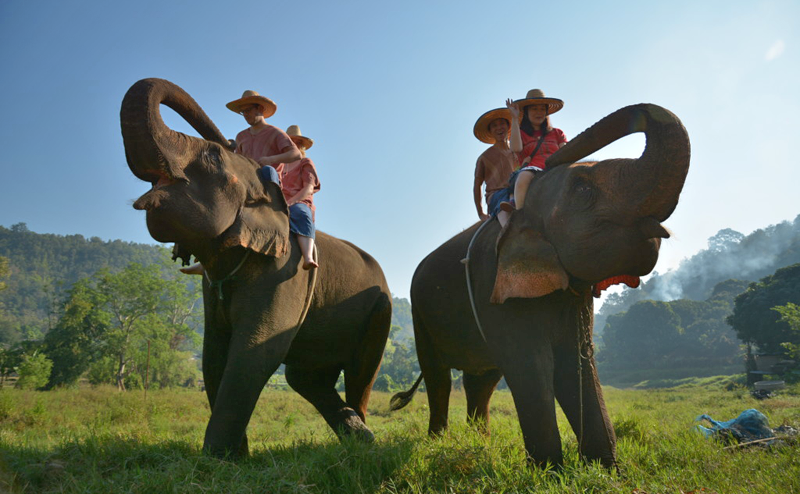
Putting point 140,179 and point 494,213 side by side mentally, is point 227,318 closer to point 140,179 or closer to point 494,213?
point 140,179

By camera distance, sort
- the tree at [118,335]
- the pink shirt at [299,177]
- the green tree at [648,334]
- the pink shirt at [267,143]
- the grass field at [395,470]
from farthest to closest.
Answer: the green tree at [648,334]
the tree at [118,335]
the pink shirt at [299,177]
the pink shirt at [267,143]
the grass field at [395,470]

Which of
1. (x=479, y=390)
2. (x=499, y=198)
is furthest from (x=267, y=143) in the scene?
(x=479, y=390)

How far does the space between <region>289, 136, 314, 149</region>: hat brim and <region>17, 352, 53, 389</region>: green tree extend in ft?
86.1

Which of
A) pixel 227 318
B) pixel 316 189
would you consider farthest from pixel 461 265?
pixel 227 318

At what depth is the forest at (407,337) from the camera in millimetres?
30609

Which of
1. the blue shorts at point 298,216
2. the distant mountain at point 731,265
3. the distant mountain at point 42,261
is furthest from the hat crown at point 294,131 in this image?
the distant mountain at point 42,261

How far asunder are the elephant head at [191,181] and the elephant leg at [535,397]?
184 centimetres

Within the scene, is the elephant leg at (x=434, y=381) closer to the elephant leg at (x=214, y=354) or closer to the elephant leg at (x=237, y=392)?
the elephant leg at (x=214, y=354)

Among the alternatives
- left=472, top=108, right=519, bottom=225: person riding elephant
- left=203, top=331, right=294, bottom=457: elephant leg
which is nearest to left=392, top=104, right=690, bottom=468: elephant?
left=472, top=108, right=519, bottom=225: person riding elephant

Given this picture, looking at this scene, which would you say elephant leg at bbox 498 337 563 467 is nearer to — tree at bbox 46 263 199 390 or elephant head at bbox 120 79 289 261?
elephant head at bbox 120 79 289 261

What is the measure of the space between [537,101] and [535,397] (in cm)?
264

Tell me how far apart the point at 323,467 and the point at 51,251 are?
569ft

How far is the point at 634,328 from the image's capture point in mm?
60500

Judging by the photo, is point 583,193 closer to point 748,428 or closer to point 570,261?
point 570,261
